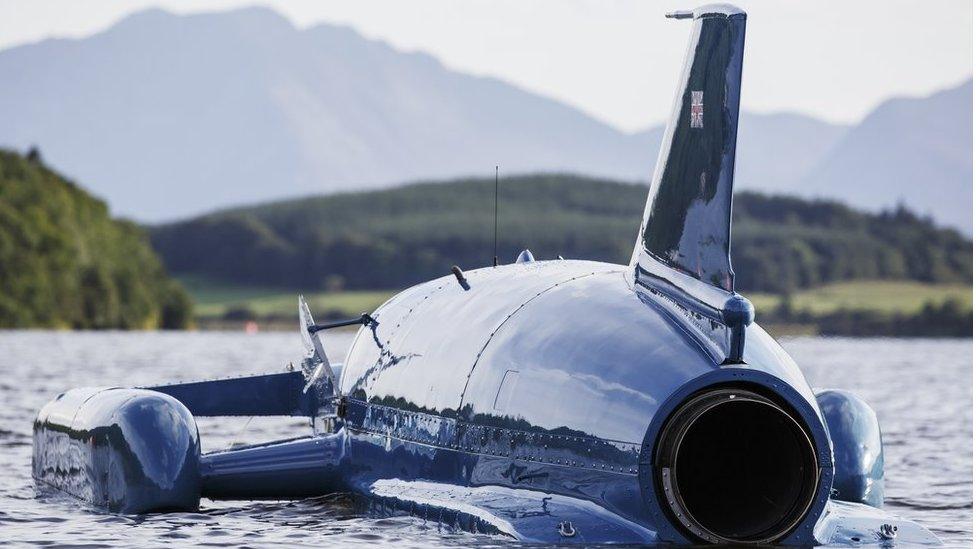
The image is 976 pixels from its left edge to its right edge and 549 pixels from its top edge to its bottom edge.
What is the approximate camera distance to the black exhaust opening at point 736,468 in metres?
12.4

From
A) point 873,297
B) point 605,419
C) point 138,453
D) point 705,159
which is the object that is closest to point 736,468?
point 605,419

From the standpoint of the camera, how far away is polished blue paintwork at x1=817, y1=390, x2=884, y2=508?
16.5 meters

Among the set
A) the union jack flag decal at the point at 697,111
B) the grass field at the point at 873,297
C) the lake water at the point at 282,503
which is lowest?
the lake water at the point at 282,503

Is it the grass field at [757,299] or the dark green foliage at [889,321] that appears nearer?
the dark green foliage at [889,321]

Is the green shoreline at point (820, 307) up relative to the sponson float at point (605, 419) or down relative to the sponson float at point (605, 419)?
up

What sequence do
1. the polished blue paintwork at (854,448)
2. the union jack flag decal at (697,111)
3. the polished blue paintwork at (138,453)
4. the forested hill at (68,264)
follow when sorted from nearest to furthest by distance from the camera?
the union jack flag decal at (697,111)
the polished blue paintwork at (138,453)
the polished blue paintwork at (854,448)
the forested hill at (68,264)

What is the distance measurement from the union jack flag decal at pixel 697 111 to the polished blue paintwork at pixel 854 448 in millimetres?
4567

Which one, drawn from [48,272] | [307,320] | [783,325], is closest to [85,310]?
[48,272]

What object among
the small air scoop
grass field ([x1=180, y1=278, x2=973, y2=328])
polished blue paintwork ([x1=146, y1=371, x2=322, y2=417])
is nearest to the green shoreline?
grass field ([x1=180, y1=278, x2=973, y2=328])

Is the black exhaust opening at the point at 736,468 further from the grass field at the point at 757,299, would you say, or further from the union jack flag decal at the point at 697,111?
the grass field at the point at 757,299

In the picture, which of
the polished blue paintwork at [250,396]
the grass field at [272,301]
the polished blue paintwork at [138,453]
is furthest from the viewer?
the grass field at [272,301]

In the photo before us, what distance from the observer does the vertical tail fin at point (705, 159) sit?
1330 cm

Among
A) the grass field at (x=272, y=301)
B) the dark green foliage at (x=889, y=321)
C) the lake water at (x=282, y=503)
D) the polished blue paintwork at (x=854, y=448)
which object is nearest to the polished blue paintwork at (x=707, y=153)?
the lake water at (x=282, y=503)

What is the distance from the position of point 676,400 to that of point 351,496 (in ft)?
17.4
